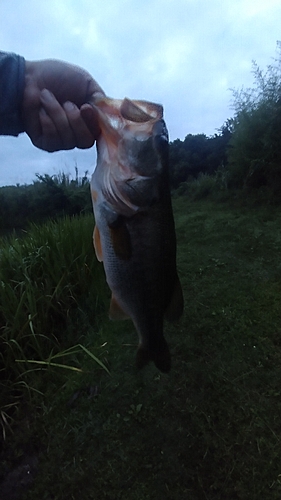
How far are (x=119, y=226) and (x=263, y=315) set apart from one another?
2239mm

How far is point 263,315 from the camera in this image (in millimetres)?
3266

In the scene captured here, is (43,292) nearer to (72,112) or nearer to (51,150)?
(51,150)

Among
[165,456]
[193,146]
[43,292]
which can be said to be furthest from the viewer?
[193,146]

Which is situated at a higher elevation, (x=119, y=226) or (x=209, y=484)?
(x=119, y=226)

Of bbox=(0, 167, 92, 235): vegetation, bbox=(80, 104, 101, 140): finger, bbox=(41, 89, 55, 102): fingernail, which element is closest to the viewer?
bbox=(80, 104, 101, 140): finger

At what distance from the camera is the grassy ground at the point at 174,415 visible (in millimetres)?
2174

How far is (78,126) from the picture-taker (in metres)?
1.41

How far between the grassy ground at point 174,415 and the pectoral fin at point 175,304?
1121 millimetres

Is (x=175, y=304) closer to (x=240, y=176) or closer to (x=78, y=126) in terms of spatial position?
(x=78, y=126)

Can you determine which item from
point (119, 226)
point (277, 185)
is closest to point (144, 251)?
point (119, 226)

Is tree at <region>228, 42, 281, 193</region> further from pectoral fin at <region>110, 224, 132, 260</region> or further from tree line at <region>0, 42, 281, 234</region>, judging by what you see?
pectoral fin at <region>110, 224, 132, 260</region>

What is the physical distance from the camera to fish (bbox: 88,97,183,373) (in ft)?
4.52

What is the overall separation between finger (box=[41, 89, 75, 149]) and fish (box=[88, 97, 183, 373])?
0.11m

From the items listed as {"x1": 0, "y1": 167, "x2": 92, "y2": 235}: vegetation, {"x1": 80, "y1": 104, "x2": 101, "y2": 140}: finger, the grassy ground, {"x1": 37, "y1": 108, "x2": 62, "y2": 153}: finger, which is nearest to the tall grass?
the grassy ground
